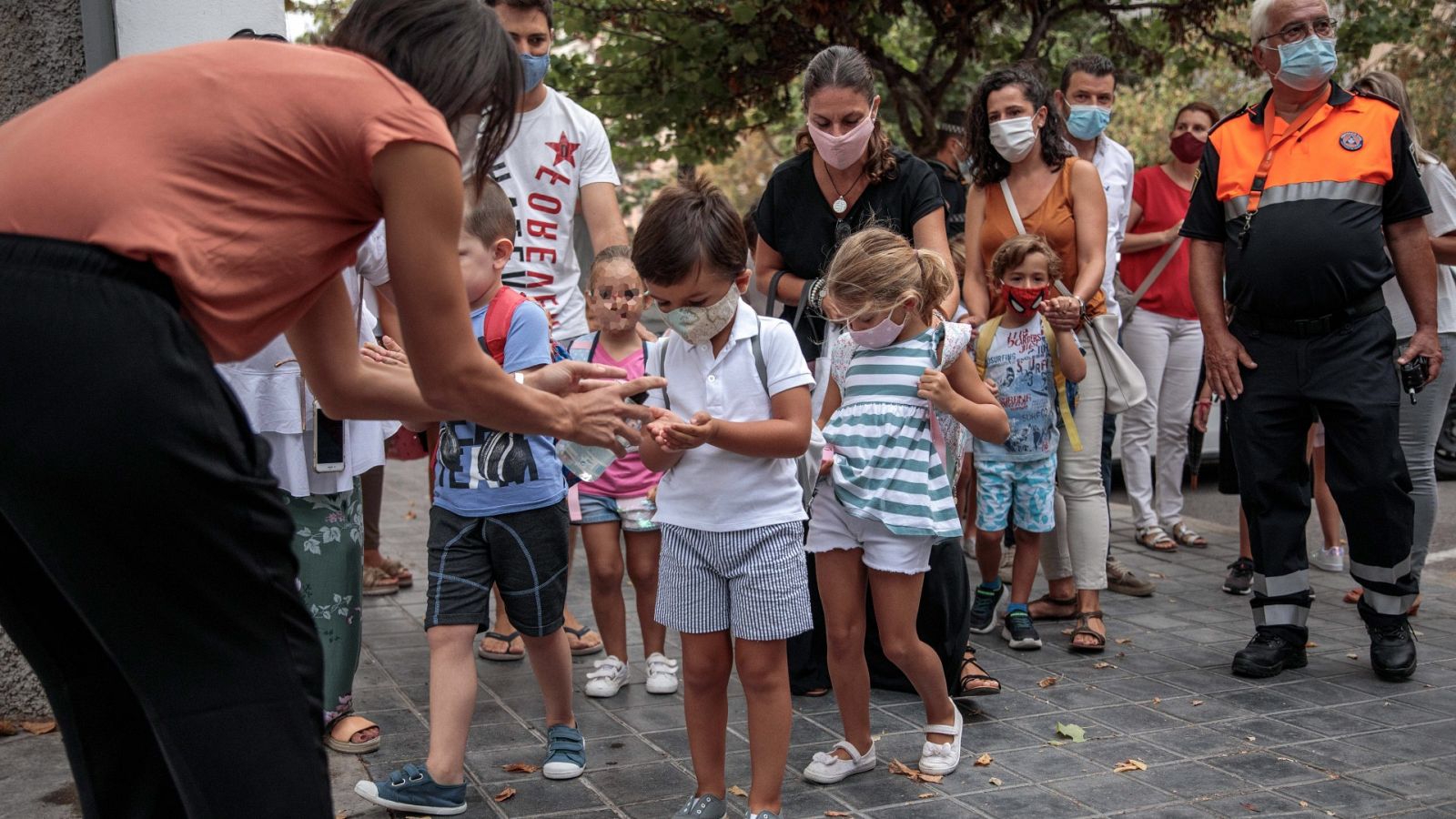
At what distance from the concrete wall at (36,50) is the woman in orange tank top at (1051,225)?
3.46 meters

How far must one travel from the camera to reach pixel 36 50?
452 centimetres

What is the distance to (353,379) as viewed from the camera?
273 cm

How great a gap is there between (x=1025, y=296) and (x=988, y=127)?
0.89 m

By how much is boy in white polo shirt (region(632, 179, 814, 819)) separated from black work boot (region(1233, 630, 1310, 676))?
227 cm

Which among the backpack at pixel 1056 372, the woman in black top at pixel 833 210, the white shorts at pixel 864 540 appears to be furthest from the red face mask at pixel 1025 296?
the white shorts at pixel 864 540

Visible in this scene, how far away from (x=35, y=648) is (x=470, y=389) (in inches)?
31.0

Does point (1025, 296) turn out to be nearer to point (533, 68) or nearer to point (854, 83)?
point (854, 83)

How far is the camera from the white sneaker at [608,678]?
5121mm

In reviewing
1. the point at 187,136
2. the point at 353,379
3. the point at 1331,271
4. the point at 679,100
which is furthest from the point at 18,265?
the point at 679,100

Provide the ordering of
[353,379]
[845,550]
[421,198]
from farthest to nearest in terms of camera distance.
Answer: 1. [845,550]
2. [353,379]
3. [421,198]

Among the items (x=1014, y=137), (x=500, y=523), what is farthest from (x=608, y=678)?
(x=1014, y=137)

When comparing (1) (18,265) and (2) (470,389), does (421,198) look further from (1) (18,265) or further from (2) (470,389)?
(1) (18,265)

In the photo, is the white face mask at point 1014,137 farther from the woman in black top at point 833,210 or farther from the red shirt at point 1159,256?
the red shirt at point 1159,256

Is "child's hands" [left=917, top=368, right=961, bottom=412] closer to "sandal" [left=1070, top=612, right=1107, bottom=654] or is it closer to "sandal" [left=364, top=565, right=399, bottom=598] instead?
"sandal" [left=1070, top=612, right=1107, bottom=654]
